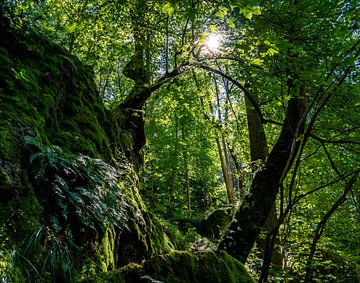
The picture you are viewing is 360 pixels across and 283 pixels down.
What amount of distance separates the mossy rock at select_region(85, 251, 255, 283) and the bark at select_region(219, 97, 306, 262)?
78.4 inches

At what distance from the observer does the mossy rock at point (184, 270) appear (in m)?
2.16

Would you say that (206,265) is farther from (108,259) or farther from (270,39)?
(270,39)

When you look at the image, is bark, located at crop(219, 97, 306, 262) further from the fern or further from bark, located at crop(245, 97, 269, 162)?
bark, located at crop(245, 97, 269, 162)

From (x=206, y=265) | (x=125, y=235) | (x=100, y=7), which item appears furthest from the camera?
(x=100, y=7)

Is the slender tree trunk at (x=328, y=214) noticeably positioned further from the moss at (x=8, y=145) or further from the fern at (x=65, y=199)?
the moss at (x=8, y=145)

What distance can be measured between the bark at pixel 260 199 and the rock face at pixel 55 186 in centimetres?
125

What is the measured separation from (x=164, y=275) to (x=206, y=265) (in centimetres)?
52

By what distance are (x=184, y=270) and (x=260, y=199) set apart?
10.2 feet

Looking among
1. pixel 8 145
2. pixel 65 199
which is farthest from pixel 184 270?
pixel 8 145

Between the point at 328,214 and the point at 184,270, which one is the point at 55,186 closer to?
the point at 184,270

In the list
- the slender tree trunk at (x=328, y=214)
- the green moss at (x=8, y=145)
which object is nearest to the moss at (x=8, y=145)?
the green moss at (x=8, y=145)

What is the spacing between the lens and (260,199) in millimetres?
5277

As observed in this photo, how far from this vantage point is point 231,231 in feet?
16.5

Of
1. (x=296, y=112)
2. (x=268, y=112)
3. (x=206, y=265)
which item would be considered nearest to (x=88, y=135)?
(x=206, y=265)
